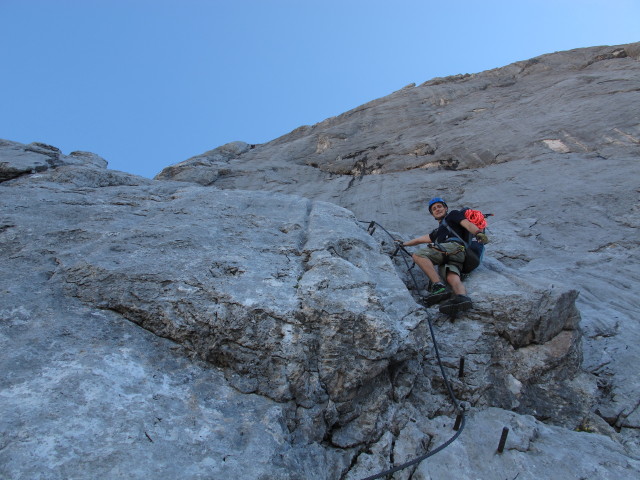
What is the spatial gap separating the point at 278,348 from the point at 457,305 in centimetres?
231

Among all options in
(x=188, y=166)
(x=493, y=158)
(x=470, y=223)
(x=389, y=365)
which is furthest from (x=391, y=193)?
(x=389, y=365)

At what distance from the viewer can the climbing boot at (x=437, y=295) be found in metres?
5.42

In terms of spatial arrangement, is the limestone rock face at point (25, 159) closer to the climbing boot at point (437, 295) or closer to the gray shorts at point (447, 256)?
the gray shorts at point (447, 256)

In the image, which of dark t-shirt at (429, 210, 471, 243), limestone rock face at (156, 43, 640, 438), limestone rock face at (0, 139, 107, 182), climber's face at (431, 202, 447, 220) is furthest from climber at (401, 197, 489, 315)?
limestone rock face at (0, 139, 107, 182)

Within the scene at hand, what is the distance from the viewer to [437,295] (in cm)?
541

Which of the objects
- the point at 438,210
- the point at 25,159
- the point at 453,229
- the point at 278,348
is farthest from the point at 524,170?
the point at 25,159

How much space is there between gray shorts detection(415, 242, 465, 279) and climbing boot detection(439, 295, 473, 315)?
0.64m

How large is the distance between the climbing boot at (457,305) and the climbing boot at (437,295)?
21cm

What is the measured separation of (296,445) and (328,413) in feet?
1.37

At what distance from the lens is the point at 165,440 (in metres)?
3.01

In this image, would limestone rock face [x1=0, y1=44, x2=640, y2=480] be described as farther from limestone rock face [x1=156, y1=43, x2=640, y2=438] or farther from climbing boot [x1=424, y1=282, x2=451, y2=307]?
climbing boot [x1=424, y1=282, x2=451, y2=307]

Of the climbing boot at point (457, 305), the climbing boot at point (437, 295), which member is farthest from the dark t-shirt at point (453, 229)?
the climbing boot at point (457, 305)

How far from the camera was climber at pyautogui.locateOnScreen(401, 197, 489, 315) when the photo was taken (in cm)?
523

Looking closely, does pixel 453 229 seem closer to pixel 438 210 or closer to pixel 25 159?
pixel 438 210
